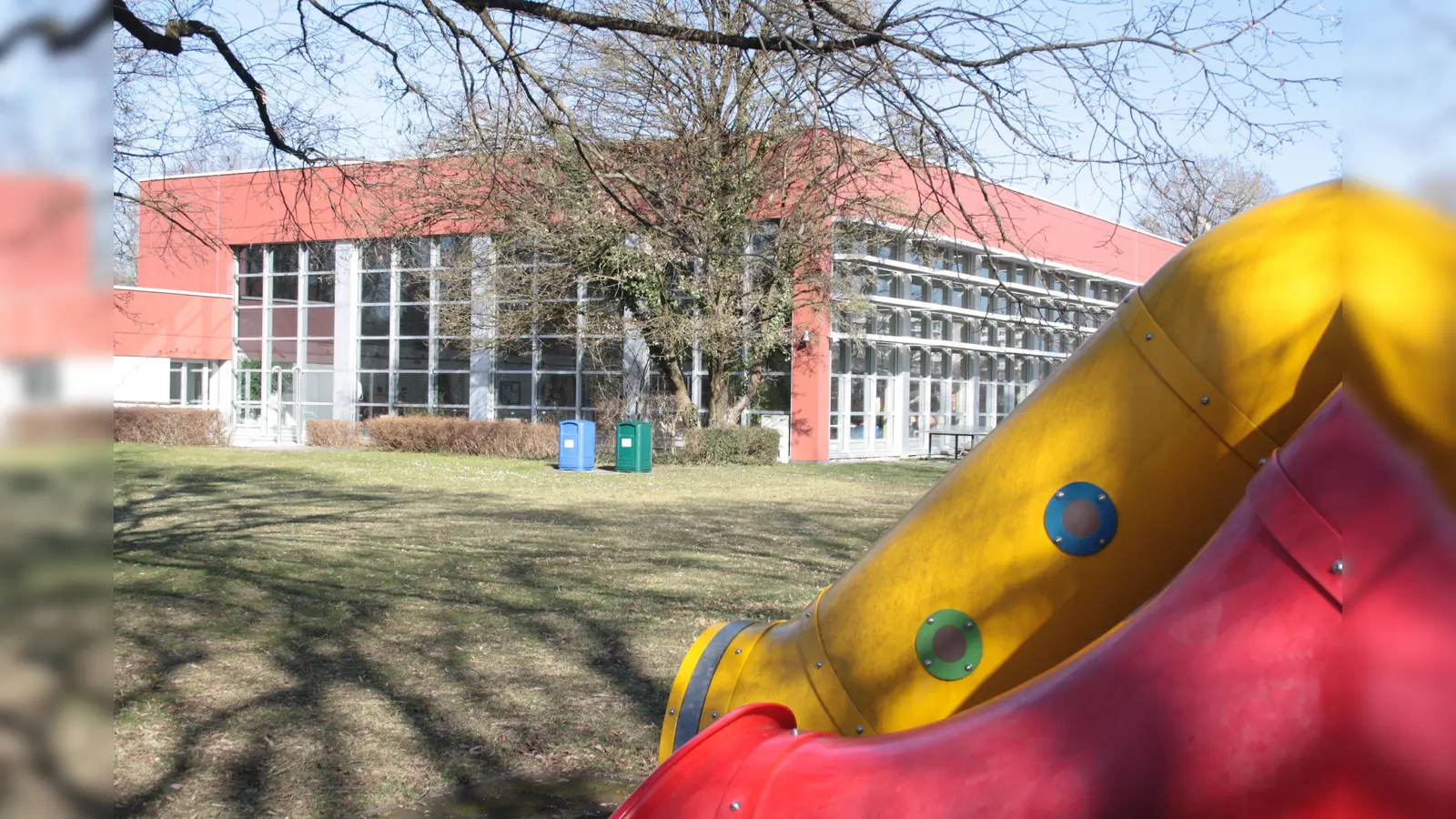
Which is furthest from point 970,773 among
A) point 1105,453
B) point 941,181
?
point 941,181

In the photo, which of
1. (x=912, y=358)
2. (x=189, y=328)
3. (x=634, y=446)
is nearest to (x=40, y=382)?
(x=634, y=446)

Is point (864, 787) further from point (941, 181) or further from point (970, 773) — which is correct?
point (941, 181)

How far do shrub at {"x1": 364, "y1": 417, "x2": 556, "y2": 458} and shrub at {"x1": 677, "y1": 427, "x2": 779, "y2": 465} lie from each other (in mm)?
3533

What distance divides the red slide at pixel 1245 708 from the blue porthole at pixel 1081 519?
893mm

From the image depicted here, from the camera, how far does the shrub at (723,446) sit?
24.9 meters

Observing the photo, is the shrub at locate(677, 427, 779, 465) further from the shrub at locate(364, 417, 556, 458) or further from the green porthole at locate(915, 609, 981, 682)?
the green porthole at locate(915, 609, 981, 682)

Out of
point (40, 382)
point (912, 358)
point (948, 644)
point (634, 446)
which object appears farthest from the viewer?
point (912, 358)

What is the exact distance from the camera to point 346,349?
33344 millimetres

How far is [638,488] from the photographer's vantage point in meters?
18.8

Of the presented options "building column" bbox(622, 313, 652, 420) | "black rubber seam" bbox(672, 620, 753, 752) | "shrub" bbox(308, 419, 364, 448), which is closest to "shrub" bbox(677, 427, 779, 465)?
"building column" bbox(622, 313, 652, 420)

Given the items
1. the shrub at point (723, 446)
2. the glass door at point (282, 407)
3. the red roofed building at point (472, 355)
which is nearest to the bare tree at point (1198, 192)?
the red roofed building at point (472, 355)

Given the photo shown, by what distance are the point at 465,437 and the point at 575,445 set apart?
5326 millimetres

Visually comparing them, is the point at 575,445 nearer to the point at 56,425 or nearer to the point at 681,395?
the point at 681,395

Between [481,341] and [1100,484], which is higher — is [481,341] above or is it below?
above
